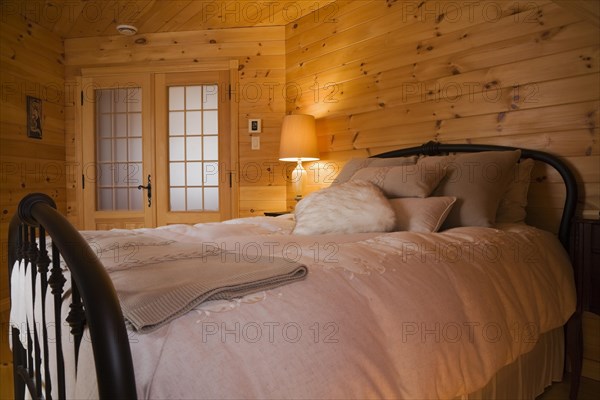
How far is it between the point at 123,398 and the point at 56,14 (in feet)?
14.2

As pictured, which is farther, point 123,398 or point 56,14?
point 56,14

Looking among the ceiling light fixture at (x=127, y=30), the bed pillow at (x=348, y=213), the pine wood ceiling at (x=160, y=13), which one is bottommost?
the bed pillow at (x=348, y=213)

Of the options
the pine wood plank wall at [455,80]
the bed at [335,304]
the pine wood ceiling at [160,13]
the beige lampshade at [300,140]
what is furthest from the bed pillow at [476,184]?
the pine wood ceiling at [160,13]

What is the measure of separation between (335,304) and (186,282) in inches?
13.2

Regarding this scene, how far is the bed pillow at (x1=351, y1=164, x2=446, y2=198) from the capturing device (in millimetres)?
2131

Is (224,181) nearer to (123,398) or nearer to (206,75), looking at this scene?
(206,75)

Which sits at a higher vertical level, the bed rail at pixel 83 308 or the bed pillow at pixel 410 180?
the bed pillow at pixel 410 180

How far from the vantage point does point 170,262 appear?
45.7 inches

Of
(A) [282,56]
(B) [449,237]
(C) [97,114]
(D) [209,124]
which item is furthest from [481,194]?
(C) [97,114]

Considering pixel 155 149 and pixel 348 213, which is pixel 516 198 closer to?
pixel 348 213

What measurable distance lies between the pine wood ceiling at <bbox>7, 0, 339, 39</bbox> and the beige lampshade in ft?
3.37

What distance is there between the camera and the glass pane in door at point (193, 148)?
4.34 metres

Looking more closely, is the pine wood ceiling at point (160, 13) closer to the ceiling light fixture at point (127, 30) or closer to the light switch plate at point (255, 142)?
the ceiling light fixture at point (127, 30)

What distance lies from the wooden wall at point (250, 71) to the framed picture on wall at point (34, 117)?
944 mm
